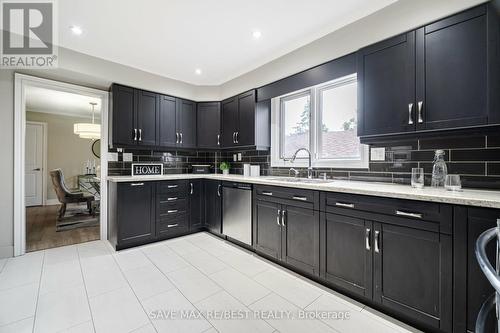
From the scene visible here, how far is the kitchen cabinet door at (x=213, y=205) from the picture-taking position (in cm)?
331

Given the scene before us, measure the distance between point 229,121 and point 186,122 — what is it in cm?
76

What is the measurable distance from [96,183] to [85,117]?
9.30 ft

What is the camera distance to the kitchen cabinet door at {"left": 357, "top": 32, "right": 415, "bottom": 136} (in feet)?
5.88

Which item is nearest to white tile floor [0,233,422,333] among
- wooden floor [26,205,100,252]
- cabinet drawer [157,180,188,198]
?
wooden floor [26,205,100,252]

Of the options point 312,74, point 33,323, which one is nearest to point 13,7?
point 33,323

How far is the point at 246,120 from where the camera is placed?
3418 millimetres

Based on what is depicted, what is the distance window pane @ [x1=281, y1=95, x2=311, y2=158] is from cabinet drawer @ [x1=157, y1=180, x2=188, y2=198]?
1.59 m

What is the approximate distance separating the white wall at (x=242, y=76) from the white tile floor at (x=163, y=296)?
1115 millimetres

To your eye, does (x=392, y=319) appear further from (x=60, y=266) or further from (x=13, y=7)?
(x=13, y=7)

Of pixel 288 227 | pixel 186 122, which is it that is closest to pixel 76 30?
pixel 186 122

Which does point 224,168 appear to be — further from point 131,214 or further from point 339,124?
point 339,124

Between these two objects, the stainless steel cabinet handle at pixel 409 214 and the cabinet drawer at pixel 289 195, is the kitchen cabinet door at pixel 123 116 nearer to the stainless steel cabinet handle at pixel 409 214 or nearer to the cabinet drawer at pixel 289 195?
the cabinet drawer at pixel 289 195

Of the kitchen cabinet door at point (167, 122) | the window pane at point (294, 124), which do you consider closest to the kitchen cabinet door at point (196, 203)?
the kitchen cabinet door at point (167, 122)

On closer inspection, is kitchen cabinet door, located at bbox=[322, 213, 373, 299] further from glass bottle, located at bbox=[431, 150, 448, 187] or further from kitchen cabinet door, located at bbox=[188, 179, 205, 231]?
kitchen cabinet door, located at bbox=[188, 179, 205, 231]
